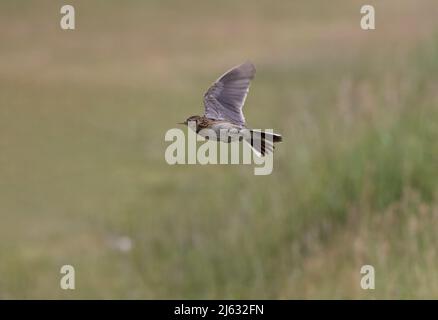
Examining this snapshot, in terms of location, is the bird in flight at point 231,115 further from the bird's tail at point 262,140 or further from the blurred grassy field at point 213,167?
the blurred grassy field at point 213,167

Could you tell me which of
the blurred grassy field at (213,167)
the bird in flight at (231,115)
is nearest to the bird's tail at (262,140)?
the bird in flight at (231,115)

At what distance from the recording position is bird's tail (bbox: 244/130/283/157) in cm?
365

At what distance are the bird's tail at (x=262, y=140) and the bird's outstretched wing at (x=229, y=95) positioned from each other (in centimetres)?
18

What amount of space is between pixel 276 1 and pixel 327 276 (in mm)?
11739

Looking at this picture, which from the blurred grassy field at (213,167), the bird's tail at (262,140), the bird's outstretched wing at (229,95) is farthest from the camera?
the blurred grassy field at (213,167)

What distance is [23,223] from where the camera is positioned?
9.57 metres

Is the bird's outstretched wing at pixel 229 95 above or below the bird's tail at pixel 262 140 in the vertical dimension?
above

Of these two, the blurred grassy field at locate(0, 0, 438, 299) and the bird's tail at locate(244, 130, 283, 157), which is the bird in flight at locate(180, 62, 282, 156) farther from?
the blurred grassy field at locate(0, 0, 438, 299)

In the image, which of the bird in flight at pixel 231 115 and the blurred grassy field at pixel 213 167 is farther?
the blurred grassy field at pixel 213 167

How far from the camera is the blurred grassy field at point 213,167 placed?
23.2ft

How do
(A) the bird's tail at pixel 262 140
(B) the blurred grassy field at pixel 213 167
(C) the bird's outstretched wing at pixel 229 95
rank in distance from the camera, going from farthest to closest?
(B) the blurred grassy field at pixel 213 167 → (C) the bird's outstretched wing at pixel 229 95 → (A) the bird's tail at pixel 262 140
